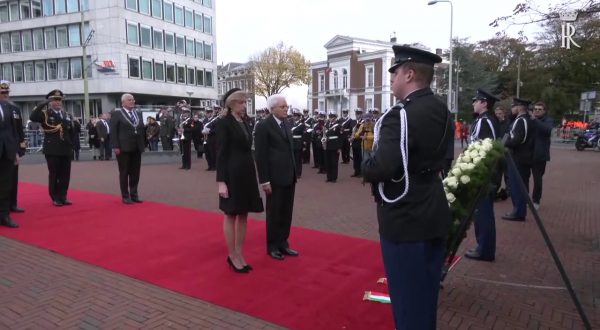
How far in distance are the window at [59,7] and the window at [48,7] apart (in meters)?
0.60

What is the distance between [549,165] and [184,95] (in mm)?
43169

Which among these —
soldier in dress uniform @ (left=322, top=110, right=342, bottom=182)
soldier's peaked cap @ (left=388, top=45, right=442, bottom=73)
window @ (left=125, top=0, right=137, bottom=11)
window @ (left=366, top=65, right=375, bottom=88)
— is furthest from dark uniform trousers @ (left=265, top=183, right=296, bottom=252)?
window @ (left=366, top=65, right=375, bottom=88)

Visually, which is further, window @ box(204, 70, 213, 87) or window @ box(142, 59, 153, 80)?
window @ box(204, 70, 213, 87)

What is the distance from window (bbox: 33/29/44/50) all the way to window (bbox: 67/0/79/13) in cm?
487

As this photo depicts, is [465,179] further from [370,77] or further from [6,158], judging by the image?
[370,77]

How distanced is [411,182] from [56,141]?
24.7 ft

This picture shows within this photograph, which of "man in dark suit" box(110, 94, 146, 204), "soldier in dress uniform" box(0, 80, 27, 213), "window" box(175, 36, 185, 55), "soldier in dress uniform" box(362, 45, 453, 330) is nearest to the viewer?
"soldier in dress uniform" box(362, 45, 453, 330)

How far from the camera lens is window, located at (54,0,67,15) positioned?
4612cm

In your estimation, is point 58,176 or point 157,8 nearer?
point 58,176

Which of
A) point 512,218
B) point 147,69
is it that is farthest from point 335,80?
point 512,218

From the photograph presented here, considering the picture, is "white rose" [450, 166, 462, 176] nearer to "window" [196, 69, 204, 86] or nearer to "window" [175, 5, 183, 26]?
"window" [175, 5, 183, 26]

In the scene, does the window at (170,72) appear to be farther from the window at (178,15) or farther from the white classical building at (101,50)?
the window at (178,15)

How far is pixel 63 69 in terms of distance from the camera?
46781 millimetres

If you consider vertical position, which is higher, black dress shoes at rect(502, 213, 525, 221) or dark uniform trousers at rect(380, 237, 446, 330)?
dark uniform trousers at rect(380, 237, 446, 330)
